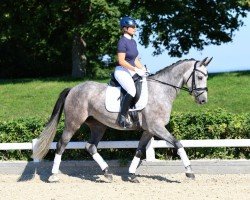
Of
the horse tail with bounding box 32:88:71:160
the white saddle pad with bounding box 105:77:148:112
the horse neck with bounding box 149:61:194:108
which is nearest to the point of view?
the white saddle pad with bounding box 105:77:148:112

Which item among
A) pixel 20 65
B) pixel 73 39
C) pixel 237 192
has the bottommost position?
pixel 20 65

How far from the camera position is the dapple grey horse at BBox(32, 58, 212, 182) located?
9.80m

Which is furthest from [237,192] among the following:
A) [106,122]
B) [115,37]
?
[115,37]

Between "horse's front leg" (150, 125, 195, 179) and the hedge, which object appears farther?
the hedge

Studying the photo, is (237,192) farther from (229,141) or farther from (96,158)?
(96,158)

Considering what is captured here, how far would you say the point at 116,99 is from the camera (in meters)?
10.0

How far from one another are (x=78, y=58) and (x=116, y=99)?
16.3 m

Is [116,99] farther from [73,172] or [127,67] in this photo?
[73,172]

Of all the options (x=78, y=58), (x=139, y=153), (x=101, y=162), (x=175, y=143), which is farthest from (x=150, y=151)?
(x=78, y=58)

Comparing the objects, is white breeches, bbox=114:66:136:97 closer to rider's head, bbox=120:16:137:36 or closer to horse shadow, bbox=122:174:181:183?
rider's head, bbox=120:16:137:36

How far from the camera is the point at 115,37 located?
945 inches

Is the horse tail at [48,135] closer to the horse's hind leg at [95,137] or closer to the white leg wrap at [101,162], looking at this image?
the horse's hind leg at [95,137]

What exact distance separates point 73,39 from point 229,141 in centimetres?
1745

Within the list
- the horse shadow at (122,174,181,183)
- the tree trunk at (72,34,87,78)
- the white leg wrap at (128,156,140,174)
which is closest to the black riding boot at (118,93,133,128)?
the white leg wrap at (128,156,140,174)
